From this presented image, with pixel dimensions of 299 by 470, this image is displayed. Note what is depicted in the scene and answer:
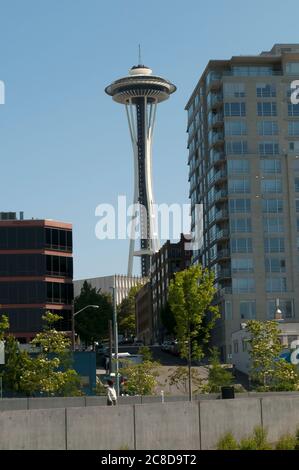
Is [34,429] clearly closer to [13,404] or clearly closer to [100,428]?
[100,428]

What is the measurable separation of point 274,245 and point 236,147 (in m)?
14.0

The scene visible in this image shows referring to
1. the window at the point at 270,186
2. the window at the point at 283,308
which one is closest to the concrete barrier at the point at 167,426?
the window at the point at 283,308

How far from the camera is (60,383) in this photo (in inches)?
2719

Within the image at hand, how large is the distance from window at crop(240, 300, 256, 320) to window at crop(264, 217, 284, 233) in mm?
9919

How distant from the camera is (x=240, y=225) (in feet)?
414

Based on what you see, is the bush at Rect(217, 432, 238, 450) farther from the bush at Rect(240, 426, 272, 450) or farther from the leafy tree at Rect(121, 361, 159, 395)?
the leafy tree at Rect(121, 361, 159, 395)

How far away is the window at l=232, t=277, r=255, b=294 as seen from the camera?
124600mm

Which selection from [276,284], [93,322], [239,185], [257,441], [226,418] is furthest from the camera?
[93,322]

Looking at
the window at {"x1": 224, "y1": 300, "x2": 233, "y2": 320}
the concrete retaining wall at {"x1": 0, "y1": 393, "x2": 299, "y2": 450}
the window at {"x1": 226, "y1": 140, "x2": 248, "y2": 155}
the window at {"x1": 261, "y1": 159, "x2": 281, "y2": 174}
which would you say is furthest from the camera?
the window at {"x1": 261, "y1": 159, "x2": 281, "y2": 174}

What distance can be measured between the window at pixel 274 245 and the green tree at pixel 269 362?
47.7 m

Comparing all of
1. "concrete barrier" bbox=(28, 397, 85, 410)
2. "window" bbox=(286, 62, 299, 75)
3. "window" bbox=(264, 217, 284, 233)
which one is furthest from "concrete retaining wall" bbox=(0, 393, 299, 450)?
"window" bbox=(286, 62, 299, 75)

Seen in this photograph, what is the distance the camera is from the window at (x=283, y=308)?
12419cm

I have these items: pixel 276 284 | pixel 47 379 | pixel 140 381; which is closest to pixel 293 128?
pixel 276 284

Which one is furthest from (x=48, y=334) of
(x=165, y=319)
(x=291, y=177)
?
(x=165, y=319)
